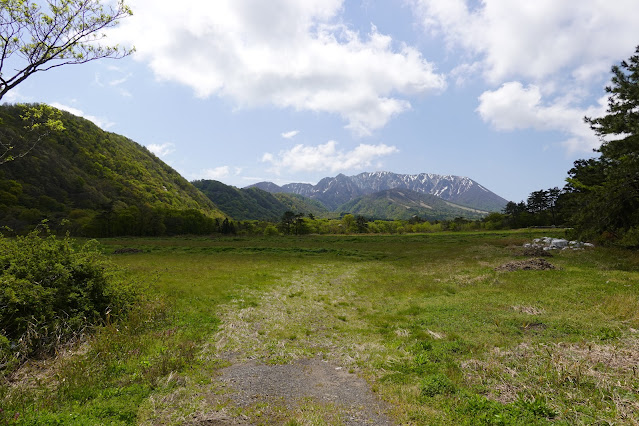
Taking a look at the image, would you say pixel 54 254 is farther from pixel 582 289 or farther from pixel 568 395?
pixel 582 289

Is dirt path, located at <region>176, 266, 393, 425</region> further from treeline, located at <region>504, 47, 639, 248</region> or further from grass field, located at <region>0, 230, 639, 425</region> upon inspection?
treeline, located at <region>504, 47, 639, 248</region>

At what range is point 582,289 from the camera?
18.3 m

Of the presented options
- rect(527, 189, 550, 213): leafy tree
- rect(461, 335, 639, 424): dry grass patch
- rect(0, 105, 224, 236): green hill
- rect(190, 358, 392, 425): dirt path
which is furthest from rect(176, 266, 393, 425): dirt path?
rect(527, 189, 550, 213): leafy tree

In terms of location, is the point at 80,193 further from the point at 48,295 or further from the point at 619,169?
the point at 619,169

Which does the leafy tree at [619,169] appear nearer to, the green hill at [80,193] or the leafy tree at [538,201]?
the green hill at [80,193]

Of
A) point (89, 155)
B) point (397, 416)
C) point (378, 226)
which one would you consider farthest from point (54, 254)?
point (89, 155)

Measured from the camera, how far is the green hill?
311ft

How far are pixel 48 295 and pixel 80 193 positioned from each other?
173476 millimetres

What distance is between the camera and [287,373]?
32.9 ft

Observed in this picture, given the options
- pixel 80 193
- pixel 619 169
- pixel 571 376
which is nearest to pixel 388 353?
pixel 571 376

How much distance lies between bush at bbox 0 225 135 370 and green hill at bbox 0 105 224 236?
55805 mm

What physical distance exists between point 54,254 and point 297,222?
115131 mm

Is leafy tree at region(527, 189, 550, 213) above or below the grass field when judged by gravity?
above

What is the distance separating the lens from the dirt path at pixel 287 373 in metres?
7.45
